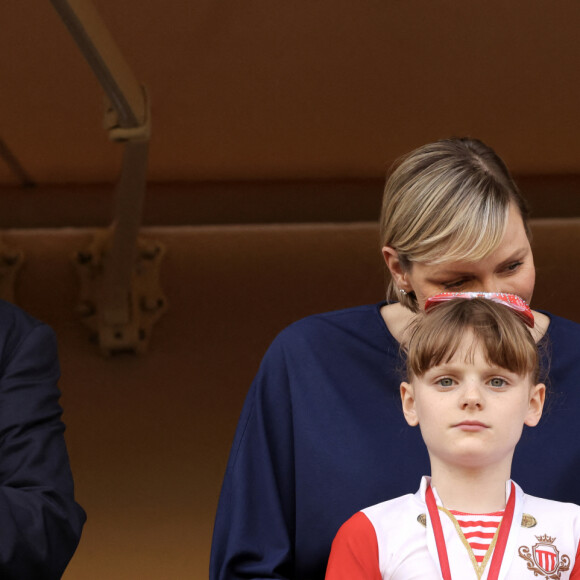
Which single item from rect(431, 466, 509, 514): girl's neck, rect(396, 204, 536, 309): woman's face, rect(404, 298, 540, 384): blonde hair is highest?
rect(396, 204, 536, 309): woman's face

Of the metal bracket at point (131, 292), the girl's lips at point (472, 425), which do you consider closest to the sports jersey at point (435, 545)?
the girl's lips at point (472, 425)

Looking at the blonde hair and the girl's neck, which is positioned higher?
the blonde hair

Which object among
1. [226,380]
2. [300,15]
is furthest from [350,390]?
[226,380]

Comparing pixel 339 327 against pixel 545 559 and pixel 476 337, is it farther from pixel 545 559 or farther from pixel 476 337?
pixel 545 559

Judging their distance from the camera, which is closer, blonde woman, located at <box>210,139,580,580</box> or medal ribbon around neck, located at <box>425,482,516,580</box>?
medal ribbon around neck, located at <box>425,482,516,580</box>

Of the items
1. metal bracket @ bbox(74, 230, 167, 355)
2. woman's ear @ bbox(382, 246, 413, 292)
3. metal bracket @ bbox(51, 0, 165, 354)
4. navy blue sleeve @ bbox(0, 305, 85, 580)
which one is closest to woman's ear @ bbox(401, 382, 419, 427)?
woman's ear @ bbox(382, 246, 413, 292)

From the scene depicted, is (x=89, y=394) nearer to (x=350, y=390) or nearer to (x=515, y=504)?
(x=350, y=390)

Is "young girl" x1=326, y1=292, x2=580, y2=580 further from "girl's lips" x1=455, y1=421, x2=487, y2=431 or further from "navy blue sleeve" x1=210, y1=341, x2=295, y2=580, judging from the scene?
"navy blue sleeve" x1=210, y1=341, x2=295, y2=580

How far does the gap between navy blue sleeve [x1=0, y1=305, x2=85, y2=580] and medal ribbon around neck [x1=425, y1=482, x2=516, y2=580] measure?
61cm

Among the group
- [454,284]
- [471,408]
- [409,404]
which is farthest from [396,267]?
[471,408]

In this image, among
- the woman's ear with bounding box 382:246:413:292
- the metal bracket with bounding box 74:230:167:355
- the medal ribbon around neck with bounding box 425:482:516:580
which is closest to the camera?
the medal ribbon around neck with bounding box 425:482:516:580

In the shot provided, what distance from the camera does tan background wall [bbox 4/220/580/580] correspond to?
320cm

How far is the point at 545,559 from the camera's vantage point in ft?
4.43

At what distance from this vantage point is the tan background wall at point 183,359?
3.20 metres
